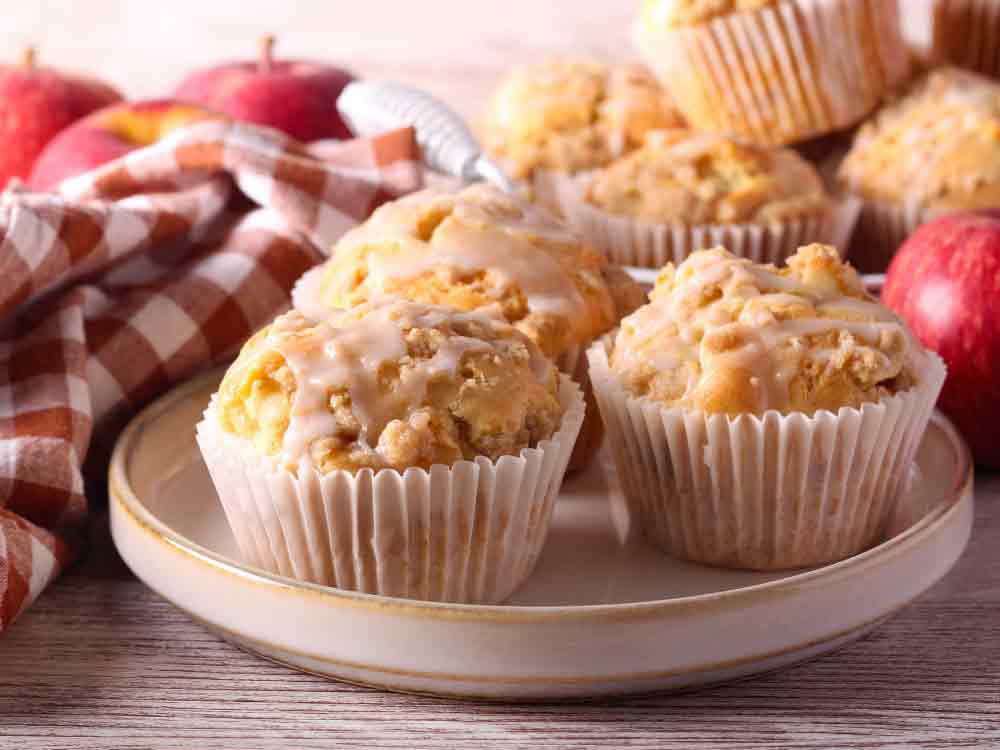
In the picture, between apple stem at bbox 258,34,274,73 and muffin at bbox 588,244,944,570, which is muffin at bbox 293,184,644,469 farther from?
apple stem at bbox 258,34,274,73

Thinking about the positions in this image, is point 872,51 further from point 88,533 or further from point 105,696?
point 105,696

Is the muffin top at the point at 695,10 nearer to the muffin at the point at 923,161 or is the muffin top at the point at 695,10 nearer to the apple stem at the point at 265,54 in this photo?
the muffin at the point at 923,161

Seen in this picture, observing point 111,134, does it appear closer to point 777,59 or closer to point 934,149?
point 777,59

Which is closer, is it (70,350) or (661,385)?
(661,385)

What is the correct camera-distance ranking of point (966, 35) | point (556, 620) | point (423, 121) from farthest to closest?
1. point (966, 35)
2. point (423, 121)
3. point (556, 620)

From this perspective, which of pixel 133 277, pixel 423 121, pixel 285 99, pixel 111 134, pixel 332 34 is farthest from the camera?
pixel 332 34

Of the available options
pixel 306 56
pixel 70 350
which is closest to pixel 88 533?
pixel 70 350

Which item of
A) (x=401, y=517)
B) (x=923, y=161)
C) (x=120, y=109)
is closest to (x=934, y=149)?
(x=923, y=161)
